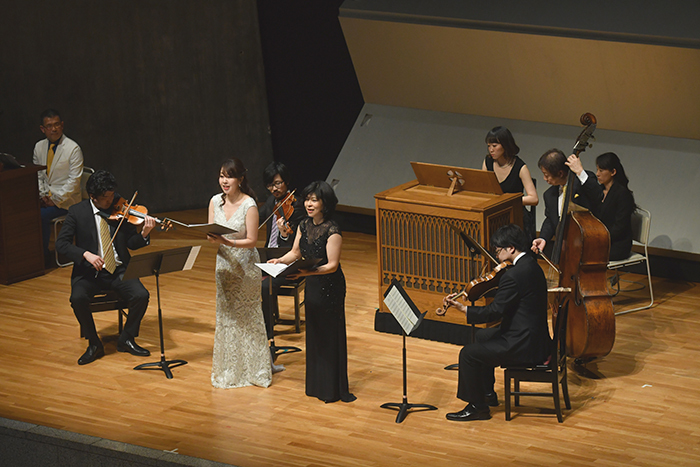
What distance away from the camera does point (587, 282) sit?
4.99 m

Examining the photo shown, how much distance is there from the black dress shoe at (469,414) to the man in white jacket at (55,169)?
412 cm

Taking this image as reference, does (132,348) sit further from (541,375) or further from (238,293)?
(541,375)

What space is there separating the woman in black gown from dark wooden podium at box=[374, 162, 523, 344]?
962 millimetres

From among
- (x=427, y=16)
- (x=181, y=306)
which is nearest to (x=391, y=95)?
(x=427, y=16)

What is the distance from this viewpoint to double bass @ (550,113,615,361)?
4.95 meters

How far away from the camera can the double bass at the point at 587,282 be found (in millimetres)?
4953

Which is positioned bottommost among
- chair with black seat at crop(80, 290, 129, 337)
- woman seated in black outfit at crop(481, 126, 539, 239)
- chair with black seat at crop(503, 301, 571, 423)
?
chair with black seat at crop(503, 301, 571, 423)

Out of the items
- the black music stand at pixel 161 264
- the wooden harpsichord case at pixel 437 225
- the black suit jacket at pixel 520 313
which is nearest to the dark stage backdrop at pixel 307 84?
the wooden harpsichord case at pixel 437 225

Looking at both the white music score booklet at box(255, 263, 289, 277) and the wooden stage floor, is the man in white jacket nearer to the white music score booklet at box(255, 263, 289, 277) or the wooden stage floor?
the wooden stage floor

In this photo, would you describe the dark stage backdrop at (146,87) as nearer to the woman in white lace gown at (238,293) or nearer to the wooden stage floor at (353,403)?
the wooden stage floor at (353,403)

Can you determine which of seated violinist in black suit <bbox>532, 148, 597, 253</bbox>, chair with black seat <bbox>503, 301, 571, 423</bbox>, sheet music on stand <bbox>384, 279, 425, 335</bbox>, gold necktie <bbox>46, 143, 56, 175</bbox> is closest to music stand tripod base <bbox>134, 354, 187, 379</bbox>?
sheet music on stand <bbox>384, 279, 425, 335</bbox>

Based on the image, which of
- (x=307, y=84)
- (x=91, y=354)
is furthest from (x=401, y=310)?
(x=307, y=84)

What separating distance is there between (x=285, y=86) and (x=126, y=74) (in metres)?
1.62

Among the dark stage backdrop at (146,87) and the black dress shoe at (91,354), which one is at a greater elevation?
the dark stage backdrop at (146,87)
